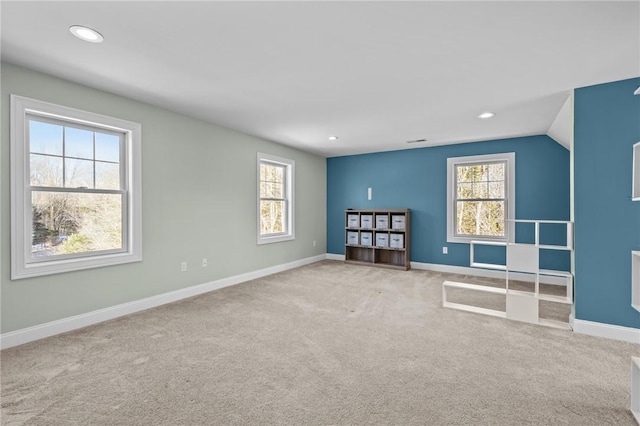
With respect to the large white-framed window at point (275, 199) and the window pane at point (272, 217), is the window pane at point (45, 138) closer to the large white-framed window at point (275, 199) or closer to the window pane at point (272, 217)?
the large white-framed window at point (275, 199)

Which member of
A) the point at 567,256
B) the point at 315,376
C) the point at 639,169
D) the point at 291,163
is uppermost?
the point at 291,163

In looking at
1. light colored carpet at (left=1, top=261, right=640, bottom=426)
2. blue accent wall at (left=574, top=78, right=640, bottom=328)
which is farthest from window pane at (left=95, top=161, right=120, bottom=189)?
blue accent wall at (left=574, top=78, right=640, bottom=328)

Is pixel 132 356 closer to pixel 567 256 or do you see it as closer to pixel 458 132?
pixel 458 132

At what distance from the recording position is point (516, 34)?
6.79ft

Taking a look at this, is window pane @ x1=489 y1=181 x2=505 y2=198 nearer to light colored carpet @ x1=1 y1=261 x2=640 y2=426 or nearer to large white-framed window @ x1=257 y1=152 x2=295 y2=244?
light colored carpet @ x1=1 y1=261 x2=640 y2=426

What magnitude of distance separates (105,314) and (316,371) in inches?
94.4

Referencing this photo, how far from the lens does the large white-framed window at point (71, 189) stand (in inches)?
102

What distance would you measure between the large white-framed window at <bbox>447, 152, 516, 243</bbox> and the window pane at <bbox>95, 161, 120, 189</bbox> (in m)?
5.14

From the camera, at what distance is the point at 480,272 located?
523 centimetres

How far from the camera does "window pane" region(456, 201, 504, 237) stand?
5172 mm

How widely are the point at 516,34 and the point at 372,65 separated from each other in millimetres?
1024

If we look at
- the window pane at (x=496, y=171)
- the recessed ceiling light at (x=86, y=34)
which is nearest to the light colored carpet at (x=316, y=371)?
the recessed ceiling light at (x=86, y=34)

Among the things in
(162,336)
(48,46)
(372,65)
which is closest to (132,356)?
(162,336)

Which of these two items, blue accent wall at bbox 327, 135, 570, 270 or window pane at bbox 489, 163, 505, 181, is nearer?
blue accent wall at bbox 327, 135, 570, 270
